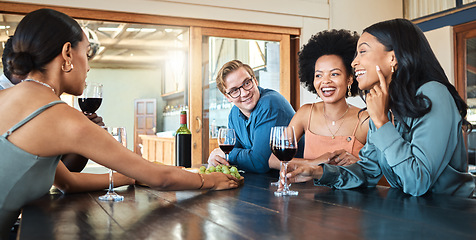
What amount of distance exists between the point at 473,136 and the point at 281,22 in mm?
2476

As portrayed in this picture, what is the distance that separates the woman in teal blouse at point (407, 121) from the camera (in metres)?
1.40

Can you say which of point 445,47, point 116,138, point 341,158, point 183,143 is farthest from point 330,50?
point 445,47

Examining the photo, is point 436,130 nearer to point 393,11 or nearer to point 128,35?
point 393,11

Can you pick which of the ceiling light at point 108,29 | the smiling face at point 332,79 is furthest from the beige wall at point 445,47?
the ceiling light at point 108,29

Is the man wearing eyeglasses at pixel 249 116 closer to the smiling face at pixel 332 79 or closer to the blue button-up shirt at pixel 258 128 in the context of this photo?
the blue button-up shirt at pixel 258 128

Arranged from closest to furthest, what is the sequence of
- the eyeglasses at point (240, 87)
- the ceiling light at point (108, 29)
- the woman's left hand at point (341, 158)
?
1. the woman's left hand at point (341, 158)
2. the eyeglasses at point (240, 87)
3. the ceiling light at point (108, 29)

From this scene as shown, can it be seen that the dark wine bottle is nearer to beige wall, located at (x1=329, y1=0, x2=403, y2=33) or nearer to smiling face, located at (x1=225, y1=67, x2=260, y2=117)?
smiling face, located at (x1=225, y1=67, x2=260, y2=117)

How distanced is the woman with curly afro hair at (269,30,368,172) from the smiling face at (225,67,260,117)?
33cm

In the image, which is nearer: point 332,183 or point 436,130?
point 436,130

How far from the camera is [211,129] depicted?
4.62 metres

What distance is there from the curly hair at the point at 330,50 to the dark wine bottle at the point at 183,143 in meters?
0.93

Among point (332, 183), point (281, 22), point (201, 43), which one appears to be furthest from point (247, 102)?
point (281, 22)

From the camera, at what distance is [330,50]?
100.0 inches

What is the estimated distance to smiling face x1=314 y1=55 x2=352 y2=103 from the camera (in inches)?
95.2
